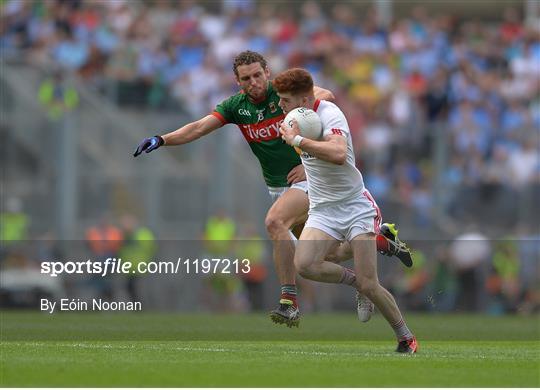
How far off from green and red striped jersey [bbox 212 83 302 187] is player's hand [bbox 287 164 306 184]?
5cm

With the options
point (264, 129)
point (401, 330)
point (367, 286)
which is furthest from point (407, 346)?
point (264, 129)

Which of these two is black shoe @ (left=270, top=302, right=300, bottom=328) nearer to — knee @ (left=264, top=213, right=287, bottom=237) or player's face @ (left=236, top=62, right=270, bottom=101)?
knee @ (left=264, top=213, right=287, bottom=237)

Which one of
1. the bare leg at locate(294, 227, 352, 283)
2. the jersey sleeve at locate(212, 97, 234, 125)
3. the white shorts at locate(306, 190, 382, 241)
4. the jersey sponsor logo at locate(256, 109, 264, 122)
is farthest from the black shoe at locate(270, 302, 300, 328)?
the jersey sleeve at locate(212, 97, 234, 125)

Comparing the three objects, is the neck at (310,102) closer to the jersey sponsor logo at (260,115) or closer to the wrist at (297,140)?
the wrist at (297,140)

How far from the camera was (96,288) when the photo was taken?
68.4 feet

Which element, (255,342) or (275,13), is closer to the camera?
(255,342)

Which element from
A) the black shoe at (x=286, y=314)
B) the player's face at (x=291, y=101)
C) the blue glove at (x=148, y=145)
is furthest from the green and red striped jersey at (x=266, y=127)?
the player's face at (x=291, y=101)

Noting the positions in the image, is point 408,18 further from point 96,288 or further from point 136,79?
point 96,288

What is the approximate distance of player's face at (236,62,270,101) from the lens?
12602mm

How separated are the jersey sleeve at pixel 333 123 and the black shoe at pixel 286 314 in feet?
6.44

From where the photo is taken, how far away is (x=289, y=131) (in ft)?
35.8

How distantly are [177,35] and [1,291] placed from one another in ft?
22.3

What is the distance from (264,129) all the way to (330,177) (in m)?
1.85

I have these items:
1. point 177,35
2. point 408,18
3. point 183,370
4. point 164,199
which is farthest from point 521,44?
point 183,370
